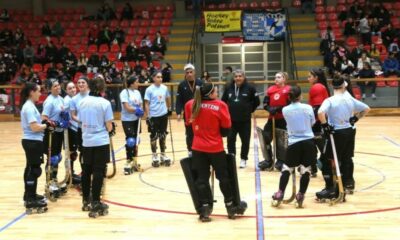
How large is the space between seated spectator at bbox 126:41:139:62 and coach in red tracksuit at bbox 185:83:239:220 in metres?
15.5

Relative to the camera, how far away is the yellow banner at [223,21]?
2222cm

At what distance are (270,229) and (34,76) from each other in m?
15.1

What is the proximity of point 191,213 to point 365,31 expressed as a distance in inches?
661

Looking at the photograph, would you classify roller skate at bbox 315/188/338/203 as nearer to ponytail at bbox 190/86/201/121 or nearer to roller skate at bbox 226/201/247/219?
roller skate at bbox 226/201/247/219

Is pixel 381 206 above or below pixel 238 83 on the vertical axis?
below

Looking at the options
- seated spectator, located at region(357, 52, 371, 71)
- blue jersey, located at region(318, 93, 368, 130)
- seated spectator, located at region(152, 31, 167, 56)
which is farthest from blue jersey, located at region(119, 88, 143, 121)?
seated spectator, located at region(152, 31, 167, 56)

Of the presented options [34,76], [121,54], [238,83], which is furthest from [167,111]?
[121,54]

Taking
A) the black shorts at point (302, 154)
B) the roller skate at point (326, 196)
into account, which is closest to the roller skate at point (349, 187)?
the roller skate at point (326, 196)

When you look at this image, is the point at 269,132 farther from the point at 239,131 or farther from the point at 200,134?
the point at 200,134

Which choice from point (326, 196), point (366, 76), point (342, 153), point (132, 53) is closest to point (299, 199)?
point (326, 196)

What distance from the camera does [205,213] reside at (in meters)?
6.52

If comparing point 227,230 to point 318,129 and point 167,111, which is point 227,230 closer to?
point 318,129

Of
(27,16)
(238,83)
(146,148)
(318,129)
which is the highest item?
(27,16)

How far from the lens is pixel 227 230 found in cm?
621
